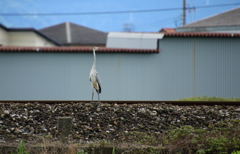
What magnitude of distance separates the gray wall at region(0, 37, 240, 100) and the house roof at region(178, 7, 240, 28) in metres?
9.47

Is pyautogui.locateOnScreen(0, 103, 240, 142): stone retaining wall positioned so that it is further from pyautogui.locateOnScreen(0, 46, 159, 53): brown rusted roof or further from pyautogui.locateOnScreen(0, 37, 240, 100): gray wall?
pyautogui.locateOnScreen(0, 46, 159, 53): brown rusted roof

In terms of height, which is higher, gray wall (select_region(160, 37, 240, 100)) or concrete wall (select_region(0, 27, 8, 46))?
concrete wall (select_region(0, 27, 8, 46))

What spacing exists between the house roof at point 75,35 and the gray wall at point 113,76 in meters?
25.1

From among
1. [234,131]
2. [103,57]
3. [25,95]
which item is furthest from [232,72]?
[234,131]

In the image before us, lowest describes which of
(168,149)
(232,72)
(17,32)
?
(168,149)

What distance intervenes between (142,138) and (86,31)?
45808 mm

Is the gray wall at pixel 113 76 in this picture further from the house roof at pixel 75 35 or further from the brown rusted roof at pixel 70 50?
the house roof at pixel 75 35

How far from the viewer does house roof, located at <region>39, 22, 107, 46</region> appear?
157ft

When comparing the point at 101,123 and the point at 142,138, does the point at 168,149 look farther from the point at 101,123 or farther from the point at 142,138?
the point at 101,123

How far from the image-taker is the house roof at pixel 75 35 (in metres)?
47.8

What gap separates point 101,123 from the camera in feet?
32.1

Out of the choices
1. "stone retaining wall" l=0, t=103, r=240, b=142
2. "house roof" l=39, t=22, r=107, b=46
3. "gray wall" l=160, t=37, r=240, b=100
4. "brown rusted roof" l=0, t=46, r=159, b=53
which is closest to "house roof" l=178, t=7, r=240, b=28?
"gray wall" l=160, t=37, r=240, b=100

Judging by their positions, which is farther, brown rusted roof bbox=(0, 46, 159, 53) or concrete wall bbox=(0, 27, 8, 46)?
concrete wall bbox=(0, 27, 8, 46)

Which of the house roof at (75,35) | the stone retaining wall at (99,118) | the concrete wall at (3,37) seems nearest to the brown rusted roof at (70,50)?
the stone retaining wall at (99,118)
